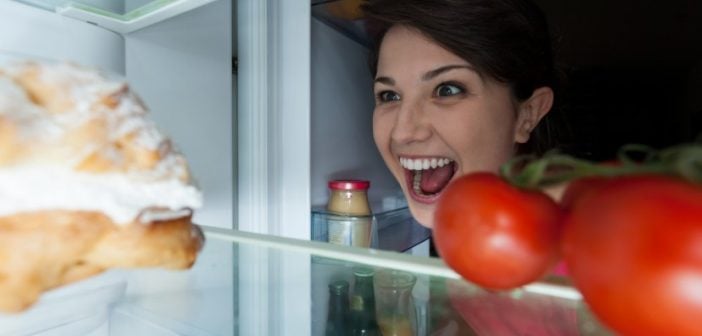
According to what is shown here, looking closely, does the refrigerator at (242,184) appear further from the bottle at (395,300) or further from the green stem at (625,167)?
the green stem at (625,167)

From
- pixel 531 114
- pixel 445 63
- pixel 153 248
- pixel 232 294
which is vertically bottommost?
pixel 232 294

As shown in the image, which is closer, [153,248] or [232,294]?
[153,248]

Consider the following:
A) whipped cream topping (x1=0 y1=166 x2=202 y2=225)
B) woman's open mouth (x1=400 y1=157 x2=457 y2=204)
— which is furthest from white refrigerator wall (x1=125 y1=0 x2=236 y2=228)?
woman's open mouth (x1=400 y1=157 x2=457 y2=204)

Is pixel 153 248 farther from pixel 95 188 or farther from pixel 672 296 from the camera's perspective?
pixel 672 296

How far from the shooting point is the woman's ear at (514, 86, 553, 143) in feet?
3.42

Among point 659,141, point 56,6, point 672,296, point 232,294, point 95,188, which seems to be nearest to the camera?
point 672,296

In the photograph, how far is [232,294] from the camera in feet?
2.25

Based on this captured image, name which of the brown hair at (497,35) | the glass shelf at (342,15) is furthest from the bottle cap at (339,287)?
the glass shelf at (342,15)

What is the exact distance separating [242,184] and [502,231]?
2.53ft

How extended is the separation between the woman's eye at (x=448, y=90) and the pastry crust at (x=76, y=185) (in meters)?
0.83

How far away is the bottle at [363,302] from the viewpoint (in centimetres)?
59

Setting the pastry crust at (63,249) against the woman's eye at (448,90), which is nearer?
the pastry crust at (63,249)

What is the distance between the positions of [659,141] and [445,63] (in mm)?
493

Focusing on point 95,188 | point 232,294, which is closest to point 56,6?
point 95,188
